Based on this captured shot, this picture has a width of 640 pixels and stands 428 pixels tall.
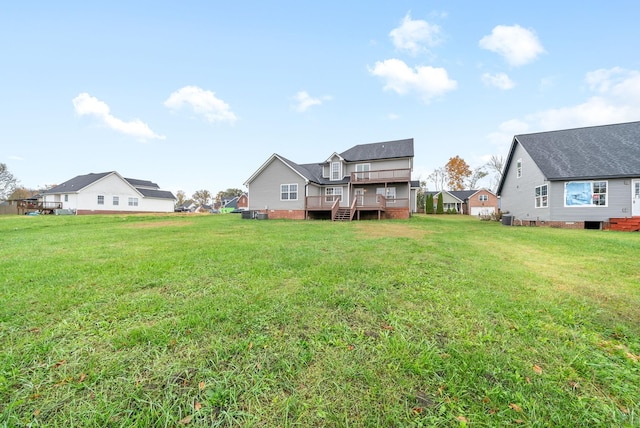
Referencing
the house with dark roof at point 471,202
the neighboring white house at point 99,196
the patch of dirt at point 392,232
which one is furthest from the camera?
the house with dark roof at point 471,202

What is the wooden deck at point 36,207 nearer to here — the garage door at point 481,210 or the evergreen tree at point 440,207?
the evergreen tree at point 440,207

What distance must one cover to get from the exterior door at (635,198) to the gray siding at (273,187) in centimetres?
2061

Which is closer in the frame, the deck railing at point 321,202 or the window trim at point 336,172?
the deck railing at point 321,202

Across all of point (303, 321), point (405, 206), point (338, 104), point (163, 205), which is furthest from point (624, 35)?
point (163, 205)

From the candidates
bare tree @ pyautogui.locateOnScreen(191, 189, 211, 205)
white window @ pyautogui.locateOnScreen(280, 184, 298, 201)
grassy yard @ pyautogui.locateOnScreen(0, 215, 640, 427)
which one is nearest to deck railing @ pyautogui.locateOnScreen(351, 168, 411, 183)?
white window @ pyautogui.locateOnScreen(280, 184, 298, 201)

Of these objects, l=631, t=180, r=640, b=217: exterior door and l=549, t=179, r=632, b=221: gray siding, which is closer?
l=631, t=180, r=640, b=217: exterior door

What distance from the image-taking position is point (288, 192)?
840 inches

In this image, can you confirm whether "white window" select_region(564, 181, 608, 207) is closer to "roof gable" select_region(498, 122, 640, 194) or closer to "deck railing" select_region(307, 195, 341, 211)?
"roof gable" select_region(498, 122, 640, 194)

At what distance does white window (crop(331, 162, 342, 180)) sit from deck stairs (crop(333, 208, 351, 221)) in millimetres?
4084

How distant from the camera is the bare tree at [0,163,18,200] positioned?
145ft

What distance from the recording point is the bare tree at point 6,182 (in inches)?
1743

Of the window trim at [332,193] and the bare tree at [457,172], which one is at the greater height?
the bare tree at [457,172]

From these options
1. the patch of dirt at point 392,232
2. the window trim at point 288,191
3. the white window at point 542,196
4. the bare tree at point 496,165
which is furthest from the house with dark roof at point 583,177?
the bare tree at point 496,165

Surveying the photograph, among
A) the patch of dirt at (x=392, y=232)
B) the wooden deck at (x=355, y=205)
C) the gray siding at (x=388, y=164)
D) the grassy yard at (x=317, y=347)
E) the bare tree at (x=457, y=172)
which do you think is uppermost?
the bare tree at (x=457, y=172)
